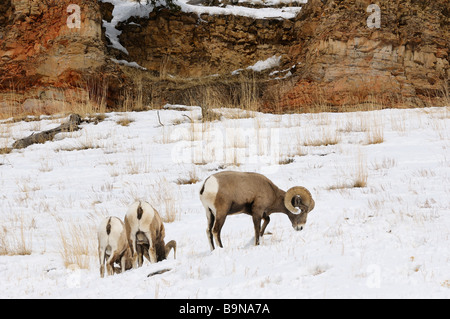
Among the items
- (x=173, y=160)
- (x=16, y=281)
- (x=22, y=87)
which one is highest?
(x=22, y=87)

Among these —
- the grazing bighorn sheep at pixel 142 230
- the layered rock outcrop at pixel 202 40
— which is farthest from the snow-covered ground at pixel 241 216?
the layered rock outcrop at pixel 202 40

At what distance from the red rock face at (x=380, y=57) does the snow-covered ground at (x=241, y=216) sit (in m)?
3.70

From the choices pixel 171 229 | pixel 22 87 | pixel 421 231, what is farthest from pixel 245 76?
pixel 421 231

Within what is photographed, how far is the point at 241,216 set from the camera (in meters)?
6.59

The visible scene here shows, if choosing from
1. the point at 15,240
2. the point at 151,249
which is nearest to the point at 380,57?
the point at 15,240

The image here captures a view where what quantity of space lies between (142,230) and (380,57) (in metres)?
15.1

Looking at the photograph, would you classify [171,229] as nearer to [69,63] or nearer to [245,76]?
[69,63]

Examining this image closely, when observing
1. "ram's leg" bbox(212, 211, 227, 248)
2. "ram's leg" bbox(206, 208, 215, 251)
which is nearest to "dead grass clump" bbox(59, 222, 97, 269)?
"ram's leg" bbox(206, 208, 215, 251)

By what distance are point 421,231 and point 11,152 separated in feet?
35.5

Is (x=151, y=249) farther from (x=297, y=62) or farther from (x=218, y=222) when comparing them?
(x=297, y=62)

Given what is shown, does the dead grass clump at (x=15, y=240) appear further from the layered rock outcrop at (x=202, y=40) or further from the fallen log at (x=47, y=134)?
the layered rock outcrop at (x=202, y=40)

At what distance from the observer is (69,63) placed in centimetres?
1750

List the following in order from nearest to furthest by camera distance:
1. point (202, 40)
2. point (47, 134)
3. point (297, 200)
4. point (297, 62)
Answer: point (297, 200), point (47, 134), point (297, 62), point (202, 40)
